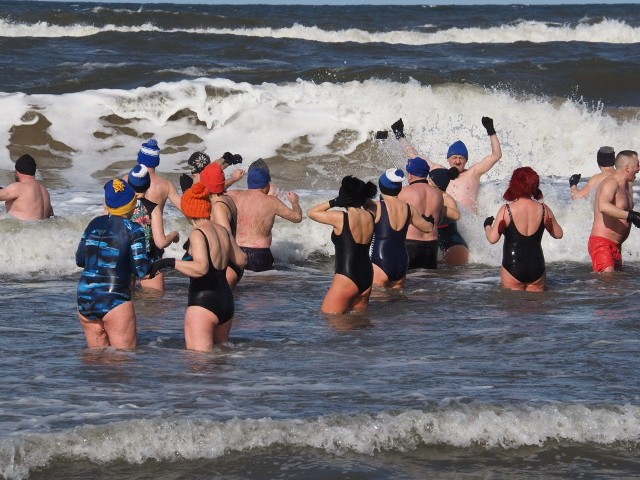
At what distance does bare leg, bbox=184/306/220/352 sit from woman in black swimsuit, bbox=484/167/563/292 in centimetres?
335

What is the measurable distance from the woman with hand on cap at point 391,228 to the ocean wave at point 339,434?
385 centimetres

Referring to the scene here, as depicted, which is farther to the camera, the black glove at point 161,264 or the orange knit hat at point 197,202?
the orange knit hat at point 197,202

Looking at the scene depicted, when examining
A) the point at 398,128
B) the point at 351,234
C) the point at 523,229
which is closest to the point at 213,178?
the point at 351,234

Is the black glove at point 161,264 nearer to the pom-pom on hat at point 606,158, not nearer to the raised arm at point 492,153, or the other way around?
the raised arm at point 492,153

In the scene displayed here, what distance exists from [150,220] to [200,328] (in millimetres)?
2712

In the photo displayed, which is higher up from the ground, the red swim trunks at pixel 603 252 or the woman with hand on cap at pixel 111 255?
the woman with hand on cap at pixel 111 255

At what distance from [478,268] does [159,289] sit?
161 inches

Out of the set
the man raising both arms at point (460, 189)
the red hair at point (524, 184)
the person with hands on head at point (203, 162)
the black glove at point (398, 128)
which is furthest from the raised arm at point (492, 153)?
the person with hands on head at point (203, 162)

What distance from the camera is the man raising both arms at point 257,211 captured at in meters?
11.9

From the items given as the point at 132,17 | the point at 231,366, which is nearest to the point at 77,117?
the point at 231,366

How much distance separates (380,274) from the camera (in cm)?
1120

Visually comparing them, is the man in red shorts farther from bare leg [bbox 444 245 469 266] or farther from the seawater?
bare leg [bbox 444 245 469 266]

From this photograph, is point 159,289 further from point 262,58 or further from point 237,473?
point 262,58

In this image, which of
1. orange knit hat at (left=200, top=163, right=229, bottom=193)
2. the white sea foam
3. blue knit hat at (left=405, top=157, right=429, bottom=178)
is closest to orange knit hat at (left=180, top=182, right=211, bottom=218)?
orange knit hat at (left=200, top=163, right=229, bottom=193)
